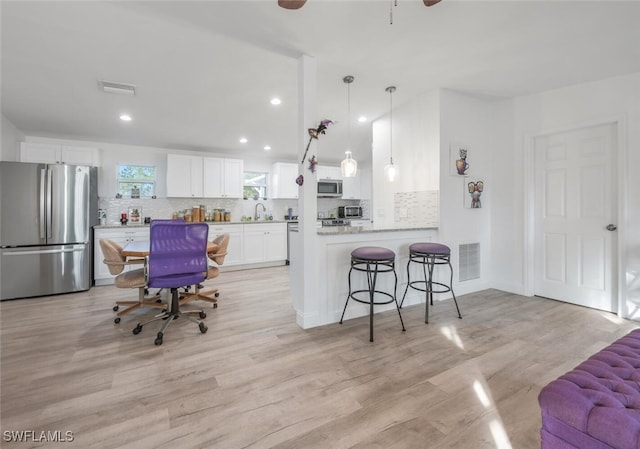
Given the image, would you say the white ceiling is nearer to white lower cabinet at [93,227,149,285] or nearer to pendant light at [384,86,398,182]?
pendant light at [384,86,398,182]

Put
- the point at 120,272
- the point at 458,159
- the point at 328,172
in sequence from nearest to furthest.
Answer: the point at 120,272 → the point at 458,159 → the point at 328,172

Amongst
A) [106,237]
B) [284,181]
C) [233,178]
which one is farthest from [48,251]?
[284,181]

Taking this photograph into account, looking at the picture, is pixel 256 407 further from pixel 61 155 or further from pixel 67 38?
pixel 61 155

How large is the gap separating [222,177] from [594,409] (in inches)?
226

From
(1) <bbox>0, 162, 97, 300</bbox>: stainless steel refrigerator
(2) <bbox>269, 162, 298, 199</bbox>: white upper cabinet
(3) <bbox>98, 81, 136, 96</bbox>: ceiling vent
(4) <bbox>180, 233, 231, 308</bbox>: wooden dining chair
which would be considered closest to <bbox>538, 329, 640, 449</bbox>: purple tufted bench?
(4) <bbox>180, 233, 231, 308</bbox>: wooden dining chair

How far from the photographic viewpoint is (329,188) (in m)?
6.32

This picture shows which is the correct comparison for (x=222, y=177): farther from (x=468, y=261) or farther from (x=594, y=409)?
(x=594, y=409)

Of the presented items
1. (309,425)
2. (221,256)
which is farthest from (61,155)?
(309,425)

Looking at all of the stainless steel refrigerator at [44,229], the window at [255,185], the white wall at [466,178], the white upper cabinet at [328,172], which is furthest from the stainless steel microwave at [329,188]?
the stainless steel refrigerator at [44,229]

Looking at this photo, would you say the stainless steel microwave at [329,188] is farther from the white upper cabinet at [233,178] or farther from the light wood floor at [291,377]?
the light wood floor at [291,377]

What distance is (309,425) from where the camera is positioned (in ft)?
4.84

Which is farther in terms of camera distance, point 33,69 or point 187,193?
point 187,193

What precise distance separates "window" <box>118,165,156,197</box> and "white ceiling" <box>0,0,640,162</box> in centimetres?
115

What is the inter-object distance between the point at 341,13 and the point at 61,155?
4.90 m
